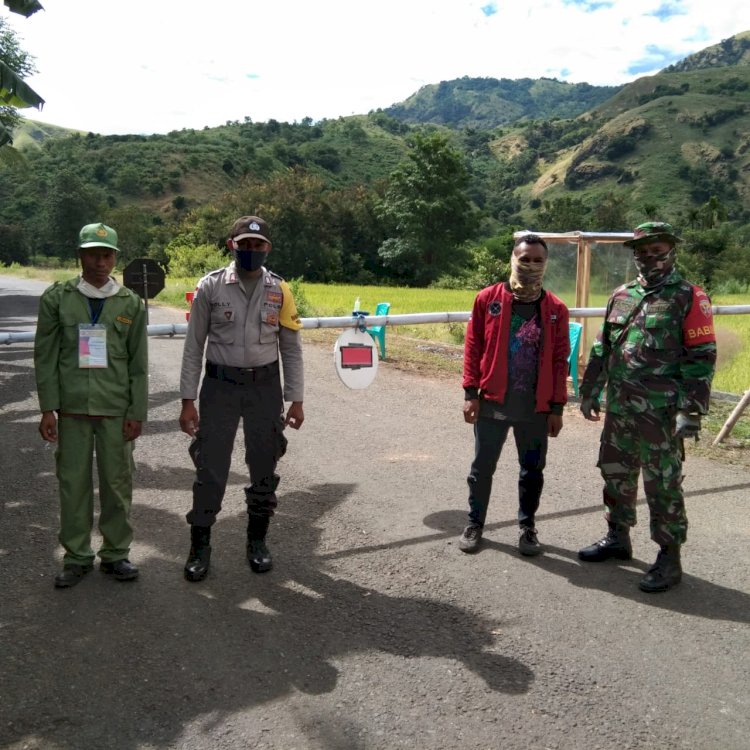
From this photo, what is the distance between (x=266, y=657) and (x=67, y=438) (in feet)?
5.52

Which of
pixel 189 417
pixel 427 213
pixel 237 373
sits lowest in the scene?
pixel 189 417

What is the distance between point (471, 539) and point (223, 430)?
65.6 inches

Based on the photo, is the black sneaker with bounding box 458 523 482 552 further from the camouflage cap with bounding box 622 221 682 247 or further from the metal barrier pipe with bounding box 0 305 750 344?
the camouflage cap with bounding box 622 221 682 247

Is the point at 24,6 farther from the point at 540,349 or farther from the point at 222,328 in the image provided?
the point at 540,349

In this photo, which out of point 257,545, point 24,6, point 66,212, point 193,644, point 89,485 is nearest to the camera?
point 193,644

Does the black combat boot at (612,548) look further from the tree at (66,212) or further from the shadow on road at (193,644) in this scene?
the tree at (66,212)

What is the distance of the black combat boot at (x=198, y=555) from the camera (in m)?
4.27

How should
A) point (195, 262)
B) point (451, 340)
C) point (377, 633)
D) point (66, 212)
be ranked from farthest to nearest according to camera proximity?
point (66, 212) → point (195, 262) → point (451, 340) → point (377, 633)

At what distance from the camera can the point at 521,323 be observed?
461cm

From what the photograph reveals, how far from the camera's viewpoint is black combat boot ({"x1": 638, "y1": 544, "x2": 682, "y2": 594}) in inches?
165

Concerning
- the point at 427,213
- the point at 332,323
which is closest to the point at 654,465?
the point at 332,323

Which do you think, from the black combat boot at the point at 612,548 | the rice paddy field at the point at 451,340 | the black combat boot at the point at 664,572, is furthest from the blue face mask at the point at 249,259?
the rice paddy field at the point at 451,340

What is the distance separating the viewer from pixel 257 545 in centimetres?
450

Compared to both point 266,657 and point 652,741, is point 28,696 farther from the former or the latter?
point 652,741
